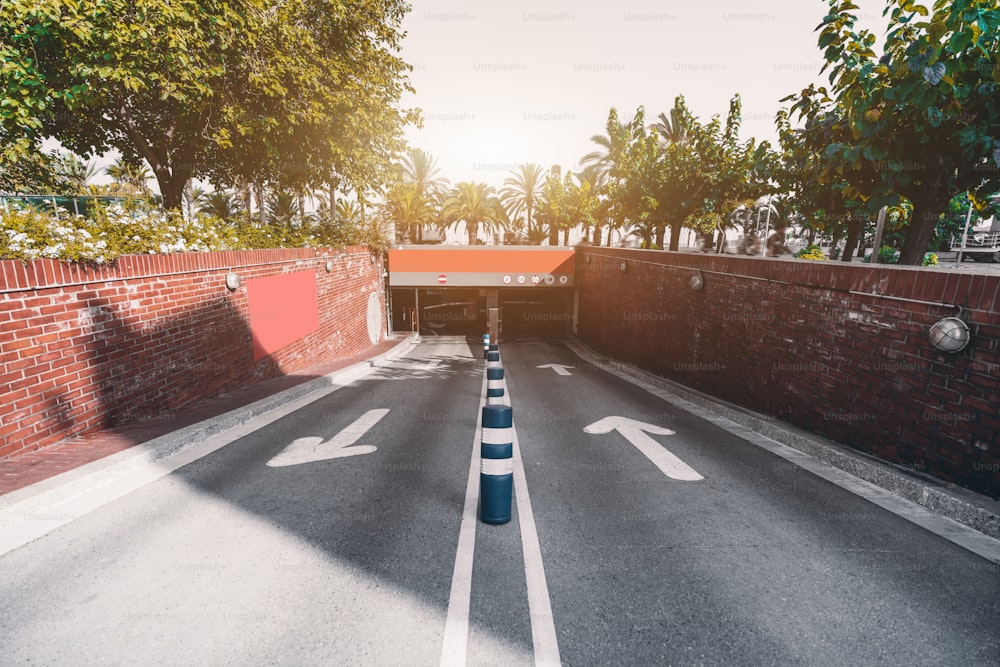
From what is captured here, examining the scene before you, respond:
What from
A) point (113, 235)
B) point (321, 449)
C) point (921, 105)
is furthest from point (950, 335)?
point (113, 235)

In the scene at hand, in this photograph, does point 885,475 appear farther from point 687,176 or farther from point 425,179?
point 425,179

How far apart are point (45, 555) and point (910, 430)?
812cm

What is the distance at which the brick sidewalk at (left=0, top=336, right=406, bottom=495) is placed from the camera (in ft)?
14.5

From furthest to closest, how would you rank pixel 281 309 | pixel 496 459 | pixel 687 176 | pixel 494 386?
1. pixel 687 176
2. pixel 281 309
3. pixel 494 386
4. pixel 496 459

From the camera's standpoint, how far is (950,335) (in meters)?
4.44

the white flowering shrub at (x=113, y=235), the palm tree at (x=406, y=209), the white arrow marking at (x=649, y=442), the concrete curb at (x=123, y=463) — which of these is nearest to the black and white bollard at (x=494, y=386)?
the white arrow marking at (x=649, y=442)

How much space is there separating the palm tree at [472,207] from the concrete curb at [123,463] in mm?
41572

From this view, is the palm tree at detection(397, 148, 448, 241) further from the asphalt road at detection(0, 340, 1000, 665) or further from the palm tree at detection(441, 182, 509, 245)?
the asphalt road at detection(0, 340, 1000, 665)

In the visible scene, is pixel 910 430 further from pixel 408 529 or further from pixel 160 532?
pixel 160 532

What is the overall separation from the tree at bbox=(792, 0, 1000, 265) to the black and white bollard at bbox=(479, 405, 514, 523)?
19.1ft

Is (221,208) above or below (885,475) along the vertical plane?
above

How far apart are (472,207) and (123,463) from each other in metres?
45.3

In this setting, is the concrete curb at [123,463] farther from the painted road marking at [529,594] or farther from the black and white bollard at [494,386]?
the black and white bollard at [494,386]

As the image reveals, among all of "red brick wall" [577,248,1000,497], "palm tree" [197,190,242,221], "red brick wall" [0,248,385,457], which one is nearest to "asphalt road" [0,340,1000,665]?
"red brick wall" [577,248,1000,497]
